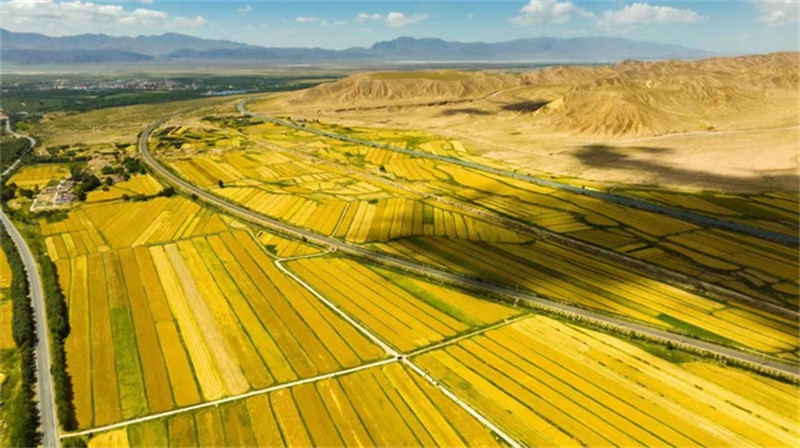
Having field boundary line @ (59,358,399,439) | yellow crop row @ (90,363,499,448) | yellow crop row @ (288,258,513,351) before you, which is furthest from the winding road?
yellow crop row @ (288,258,513,351)

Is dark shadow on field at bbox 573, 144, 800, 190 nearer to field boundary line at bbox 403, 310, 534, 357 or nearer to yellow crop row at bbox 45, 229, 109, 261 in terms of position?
field boundary line at bbox 403, 310, 534, 357

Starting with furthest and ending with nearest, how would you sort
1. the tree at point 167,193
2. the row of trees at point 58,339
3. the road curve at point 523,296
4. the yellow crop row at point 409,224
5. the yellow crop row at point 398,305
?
the tree at point 167,193 < the yellow crop row at point 409,224 < the yellow crop row at point 398,305 < the road curve at point 523,296 < the row of trees at point 58,339

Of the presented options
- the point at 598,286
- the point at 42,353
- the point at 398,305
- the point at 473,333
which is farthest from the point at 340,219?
the point at 42,353

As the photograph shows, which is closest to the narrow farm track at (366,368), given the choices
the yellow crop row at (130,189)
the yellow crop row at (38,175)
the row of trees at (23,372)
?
the row of trees at (23,372)

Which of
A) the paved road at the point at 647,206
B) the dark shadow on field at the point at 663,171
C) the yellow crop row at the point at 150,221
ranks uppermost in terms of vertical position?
the dark shadow on field at the point at 663,171

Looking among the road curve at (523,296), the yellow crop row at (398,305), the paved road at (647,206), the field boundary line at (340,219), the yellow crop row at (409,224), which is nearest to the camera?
the road curve at (523,296)

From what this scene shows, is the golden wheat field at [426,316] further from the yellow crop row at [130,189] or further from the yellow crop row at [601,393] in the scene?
the yellow crop row at [130,189]
